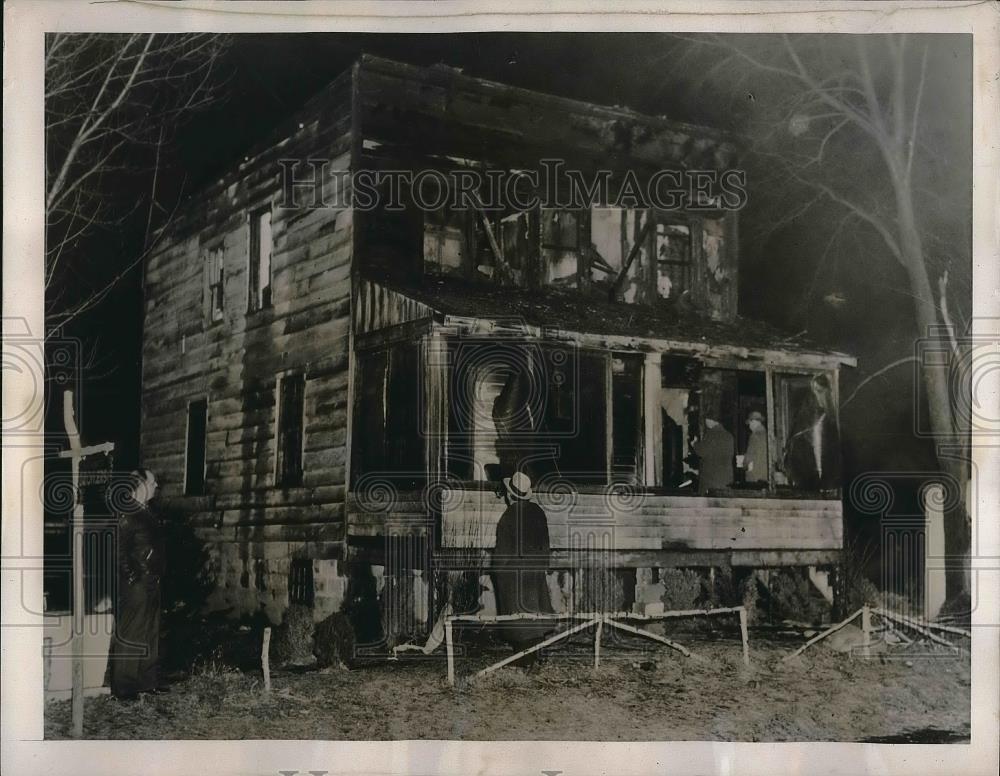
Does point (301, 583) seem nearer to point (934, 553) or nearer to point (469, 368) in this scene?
point (469, 368)

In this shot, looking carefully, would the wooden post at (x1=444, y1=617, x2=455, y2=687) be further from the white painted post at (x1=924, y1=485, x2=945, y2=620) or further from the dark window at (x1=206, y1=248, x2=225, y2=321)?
the white painted post at (x1=924, y1=485, x2=945, y2=620)

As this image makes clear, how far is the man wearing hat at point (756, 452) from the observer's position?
6.95 metres

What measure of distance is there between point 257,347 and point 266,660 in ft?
7.04

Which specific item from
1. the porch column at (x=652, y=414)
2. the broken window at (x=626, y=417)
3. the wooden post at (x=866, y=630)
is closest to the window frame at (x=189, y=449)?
the broken window at (x=626, y=417)

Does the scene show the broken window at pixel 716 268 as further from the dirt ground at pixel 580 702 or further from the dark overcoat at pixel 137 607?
the dark overcoat at pixel 137 607

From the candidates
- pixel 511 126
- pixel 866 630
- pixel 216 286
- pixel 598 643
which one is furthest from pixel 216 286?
pixel 866 630

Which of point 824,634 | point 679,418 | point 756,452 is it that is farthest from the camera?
point 679,418

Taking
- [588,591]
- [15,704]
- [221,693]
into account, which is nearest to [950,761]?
[588,591]

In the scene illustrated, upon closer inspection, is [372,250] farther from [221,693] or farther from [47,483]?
[221,693]

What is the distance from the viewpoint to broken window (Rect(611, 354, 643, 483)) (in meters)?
6.82

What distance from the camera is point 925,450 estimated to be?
6598 mm

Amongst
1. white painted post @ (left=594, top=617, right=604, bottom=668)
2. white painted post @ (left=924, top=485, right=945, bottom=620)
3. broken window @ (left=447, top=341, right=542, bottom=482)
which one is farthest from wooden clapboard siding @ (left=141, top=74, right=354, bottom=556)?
white painted post @ (left=924, top=485, right=945, bottom=620)

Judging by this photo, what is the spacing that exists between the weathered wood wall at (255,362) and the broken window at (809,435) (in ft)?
9.63

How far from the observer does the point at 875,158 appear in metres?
6.72
